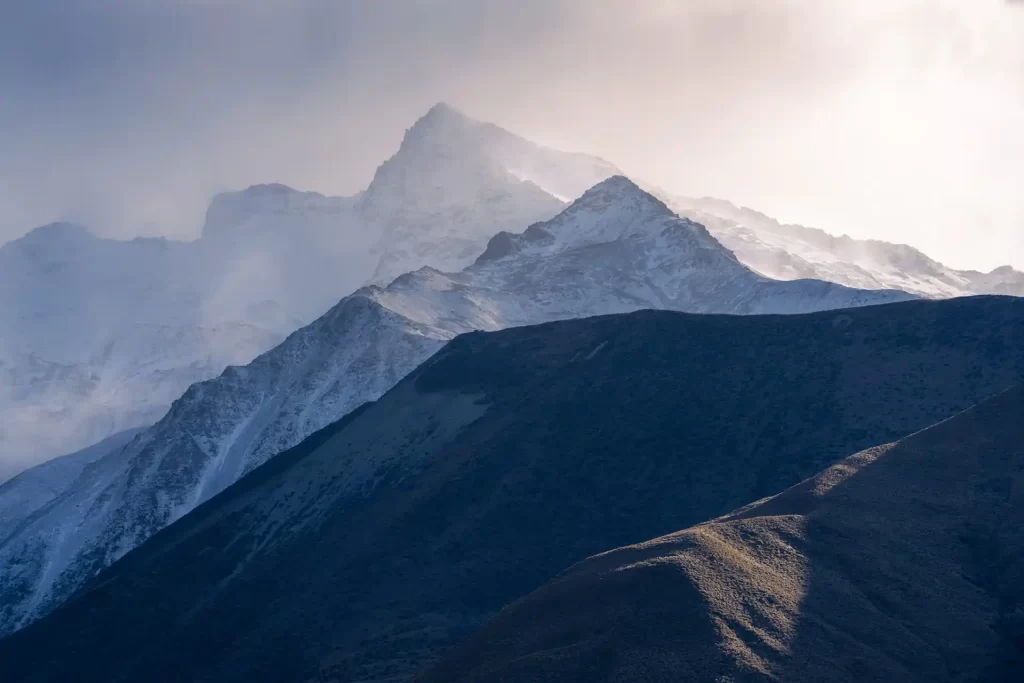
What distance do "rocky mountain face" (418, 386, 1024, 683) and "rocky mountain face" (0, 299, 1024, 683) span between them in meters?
27.4

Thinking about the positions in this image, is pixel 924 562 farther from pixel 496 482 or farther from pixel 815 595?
pixel 496 482

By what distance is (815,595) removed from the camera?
76.2 metres

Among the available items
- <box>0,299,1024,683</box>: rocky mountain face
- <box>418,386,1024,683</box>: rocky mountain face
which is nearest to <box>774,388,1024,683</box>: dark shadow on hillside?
<box>418,386,1024,683</box>: rocky mountain face

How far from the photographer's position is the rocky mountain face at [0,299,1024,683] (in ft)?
385

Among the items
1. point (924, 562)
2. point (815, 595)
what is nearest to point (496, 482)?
point (924, 562)

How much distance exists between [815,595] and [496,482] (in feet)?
187

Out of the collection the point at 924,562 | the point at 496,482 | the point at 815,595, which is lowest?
the point at 924,562

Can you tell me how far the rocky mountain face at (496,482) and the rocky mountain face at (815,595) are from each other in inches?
1081

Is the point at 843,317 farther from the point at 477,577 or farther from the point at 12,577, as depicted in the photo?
the point at 12,577

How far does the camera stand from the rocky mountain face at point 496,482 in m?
117

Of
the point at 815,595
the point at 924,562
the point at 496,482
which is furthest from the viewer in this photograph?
the point at 496,482

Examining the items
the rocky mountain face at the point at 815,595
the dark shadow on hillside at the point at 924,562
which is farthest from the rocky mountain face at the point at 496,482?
the rocky mountain face at the point at 815,595

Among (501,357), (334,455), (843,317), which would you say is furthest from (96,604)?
(843,317)

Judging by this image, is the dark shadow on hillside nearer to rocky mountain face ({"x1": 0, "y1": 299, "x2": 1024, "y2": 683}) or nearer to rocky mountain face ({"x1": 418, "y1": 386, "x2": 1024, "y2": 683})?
rocky mountain face ({"x1": 418, "y1": 386, "x2": 1024, "y2": 683})
